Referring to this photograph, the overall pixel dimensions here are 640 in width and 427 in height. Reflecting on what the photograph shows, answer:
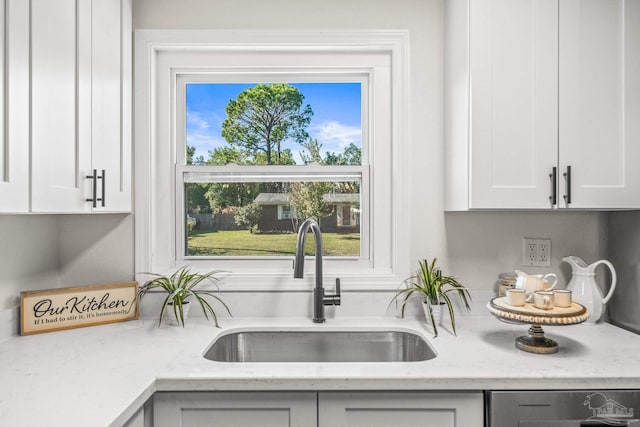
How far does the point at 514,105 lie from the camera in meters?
1.57

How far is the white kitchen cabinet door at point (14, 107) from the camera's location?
41.3 inches

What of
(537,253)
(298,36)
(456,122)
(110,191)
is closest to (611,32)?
(456,122)

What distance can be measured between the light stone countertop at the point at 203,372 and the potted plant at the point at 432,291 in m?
0.14

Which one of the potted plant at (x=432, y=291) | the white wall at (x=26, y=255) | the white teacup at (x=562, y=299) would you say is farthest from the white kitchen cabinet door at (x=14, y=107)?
the white teacup at (x=562, y=299)

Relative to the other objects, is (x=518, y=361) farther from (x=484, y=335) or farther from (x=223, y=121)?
(x=223, y=121)

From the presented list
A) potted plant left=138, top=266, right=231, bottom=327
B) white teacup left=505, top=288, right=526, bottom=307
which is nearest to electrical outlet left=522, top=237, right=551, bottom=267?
white teacup left=505, top=288, right=526, bottom=307

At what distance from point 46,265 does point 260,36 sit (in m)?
1.32

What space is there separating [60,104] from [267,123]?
2.99 feet

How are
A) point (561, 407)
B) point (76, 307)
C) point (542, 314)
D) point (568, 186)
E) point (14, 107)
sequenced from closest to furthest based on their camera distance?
point (14, 107) < point (561, 407) < point (542, 314) < point (568, 186) < point (76, 307)

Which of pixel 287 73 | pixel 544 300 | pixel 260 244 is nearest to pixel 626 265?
pixel 544 300

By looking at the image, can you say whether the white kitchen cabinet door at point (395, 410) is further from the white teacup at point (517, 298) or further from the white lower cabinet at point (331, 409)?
the white teacup at point (517, 298)

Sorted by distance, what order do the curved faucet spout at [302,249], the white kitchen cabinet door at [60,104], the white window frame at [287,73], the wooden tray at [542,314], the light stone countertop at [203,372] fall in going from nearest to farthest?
1. the light stone countertop at [203,372]
2. the white kitchen cabinet door at [60,104]
3. the wooden tray at [542,314]
4. the curved faucet spout at [302,249]
5. the white window frame at [287,73]

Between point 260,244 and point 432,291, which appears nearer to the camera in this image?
point 432,291

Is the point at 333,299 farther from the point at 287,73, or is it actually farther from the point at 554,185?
the point at 287,73
